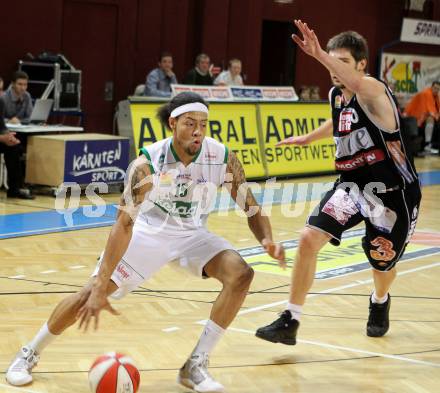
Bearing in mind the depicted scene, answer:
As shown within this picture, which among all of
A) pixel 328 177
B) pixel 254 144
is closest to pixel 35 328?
pixel 254 144

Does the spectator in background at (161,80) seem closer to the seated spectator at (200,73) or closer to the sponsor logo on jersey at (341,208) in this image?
the seated spectator at (200,73)

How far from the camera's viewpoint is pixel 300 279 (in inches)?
244

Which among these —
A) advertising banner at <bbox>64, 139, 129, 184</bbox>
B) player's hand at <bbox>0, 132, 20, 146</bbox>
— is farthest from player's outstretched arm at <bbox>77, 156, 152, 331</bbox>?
advertising banner at <bbox>64, 139, 129, 184</bbox>

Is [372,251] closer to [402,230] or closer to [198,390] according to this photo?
[402,230]

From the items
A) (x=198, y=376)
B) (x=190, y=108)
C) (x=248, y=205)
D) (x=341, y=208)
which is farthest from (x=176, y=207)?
(x=341, y=208)

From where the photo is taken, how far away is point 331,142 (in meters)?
16.9

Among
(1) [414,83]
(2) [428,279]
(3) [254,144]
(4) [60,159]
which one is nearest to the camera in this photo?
(2) [428,279]

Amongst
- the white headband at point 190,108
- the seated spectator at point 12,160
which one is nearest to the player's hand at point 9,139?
the seated spectator at point 12,160

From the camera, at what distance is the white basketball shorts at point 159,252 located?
215 inches

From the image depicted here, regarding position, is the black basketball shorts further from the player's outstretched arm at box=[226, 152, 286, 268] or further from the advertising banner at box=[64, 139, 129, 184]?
the advertising banner at box=[64, 139, 129, 184]

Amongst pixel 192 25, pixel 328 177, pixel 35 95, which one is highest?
pixel 192 25

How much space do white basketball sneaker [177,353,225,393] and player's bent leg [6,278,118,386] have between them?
0.62m

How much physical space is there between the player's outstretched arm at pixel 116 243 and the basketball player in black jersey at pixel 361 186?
4.46ft

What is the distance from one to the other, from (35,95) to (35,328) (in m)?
9.81
